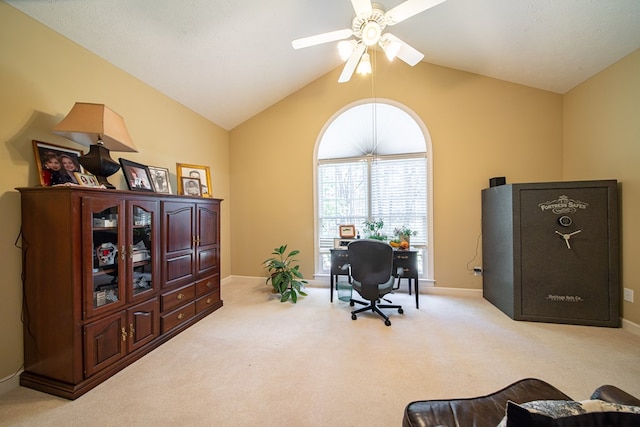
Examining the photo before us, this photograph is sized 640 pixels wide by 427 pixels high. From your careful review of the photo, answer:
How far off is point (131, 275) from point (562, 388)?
11.0 ft

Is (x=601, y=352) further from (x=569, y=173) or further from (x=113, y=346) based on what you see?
(x=113, y=346)

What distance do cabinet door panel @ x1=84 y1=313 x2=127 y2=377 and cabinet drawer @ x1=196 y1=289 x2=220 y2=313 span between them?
85 cm

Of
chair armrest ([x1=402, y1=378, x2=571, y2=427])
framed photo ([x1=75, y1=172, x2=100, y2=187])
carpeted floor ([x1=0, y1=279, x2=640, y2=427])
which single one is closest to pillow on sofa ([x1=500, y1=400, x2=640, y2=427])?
chair armrest ([x1=402, y1=378, x2=571, y2=427])

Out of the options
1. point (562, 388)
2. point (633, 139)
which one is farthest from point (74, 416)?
point (633, 139)

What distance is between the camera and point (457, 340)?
2.30 meters

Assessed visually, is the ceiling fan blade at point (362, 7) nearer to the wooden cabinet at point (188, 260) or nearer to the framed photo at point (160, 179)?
the wooden cabinet at point (188, 260)

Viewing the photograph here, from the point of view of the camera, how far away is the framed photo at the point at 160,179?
2719 millimetres

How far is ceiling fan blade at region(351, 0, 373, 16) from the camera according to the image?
1.68 meters

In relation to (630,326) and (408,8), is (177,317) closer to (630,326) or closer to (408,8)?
(408,8)

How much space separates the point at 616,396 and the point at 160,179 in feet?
12.2

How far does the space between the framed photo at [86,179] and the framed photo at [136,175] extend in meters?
0.35

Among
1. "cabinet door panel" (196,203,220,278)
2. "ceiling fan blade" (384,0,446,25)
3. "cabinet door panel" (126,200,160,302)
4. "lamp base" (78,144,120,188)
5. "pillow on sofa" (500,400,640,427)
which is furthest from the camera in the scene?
"cabinet door panel" (196,203,220,278)

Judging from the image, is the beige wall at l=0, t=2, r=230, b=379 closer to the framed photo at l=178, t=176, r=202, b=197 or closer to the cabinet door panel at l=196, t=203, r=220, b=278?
the framed photo at l=178, t=176, r=202, b=197


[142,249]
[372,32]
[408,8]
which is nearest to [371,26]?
[372,32]
